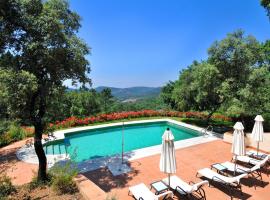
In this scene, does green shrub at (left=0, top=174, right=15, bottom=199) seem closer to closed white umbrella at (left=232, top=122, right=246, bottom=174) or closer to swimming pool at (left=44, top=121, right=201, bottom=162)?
swimming pool at (left=44, top=121, right=201, bottom=162)

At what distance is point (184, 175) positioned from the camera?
8.12m

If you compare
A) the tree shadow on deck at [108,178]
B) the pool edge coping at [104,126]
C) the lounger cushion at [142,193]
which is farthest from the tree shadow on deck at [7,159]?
the lounger cushion at [142,193]

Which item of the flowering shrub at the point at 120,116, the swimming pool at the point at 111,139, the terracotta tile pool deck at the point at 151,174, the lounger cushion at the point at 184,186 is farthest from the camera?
the flowering shrub at the point at 120,116

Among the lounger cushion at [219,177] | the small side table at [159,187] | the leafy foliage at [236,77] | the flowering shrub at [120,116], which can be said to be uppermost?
the leafy foliage at [236,77]

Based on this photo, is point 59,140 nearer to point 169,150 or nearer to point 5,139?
point 5,139

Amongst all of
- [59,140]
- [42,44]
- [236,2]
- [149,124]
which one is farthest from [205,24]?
[42,44]

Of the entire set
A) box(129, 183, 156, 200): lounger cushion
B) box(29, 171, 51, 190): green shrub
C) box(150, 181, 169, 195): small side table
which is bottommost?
box(29, 171, 51, 190): green shrub

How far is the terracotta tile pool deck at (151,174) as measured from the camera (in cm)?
673

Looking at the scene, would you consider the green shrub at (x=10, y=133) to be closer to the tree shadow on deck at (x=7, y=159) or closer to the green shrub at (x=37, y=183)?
the tree shadow on deck at (x=7, y=159)

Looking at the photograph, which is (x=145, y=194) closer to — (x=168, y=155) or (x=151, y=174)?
(x=168, y=155)

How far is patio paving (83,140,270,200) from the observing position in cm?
679

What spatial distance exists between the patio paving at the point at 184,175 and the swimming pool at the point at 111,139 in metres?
3.29

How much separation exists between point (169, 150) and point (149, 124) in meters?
12.8

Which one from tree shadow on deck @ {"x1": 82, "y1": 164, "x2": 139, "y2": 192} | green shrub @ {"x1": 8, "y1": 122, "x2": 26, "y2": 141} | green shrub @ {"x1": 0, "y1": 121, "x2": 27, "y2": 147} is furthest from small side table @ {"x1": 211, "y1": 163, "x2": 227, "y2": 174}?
green shrub @ {"x1": 8, "y1": 122, "x2": 26, "y2": 141}
